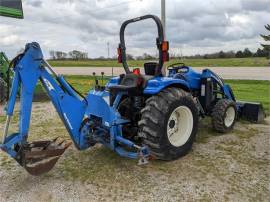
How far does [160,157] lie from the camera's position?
475 cm

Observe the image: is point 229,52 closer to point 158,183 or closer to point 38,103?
point 38,103

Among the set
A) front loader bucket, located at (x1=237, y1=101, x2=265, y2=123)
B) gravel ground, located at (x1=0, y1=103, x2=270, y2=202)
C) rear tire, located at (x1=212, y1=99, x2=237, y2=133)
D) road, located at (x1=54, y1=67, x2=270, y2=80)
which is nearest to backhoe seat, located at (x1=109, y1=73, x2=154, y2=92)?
gravel ground, located at (x1=0, y1=103, x2=270, y2=202)

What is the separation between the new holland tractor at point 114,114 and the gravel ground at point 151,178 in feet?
0.78

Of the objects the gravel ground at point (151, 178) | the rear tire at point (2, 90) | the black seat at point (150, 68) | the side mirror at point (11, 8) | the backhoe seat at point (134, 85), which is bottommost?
the gravel ground at point (151, 178)

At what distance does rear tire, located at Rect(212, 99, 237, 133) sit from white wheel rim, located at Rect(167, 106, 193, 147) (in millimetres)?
1428

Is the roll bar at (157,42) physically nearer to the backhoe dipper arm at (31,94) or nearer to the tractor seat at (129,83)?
the tractor seat at (129,83)

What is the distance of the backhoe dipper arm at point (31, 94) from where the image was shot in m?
4.20

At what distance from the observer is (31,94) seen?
4309mm

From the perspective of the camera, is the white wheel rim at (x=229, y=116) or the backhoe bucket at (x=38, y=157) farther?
the white wheel rim at (x=229, y=116)

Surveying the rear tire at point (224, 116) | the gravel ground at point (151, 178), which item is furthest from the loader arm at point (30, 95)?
Answer: the rear tire at point (224, 116)

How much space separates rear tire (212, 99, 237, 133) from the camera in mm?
6520

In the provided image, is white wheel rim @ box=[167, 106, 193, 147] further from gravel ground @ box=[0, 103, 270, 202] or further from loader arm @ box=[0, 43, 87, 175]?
loader arm @ box=[0, 43, 87, 175]

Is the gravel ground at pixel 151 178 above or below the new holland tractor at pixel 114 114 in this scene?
below

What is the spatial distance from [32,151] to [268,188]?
2.91 metres
